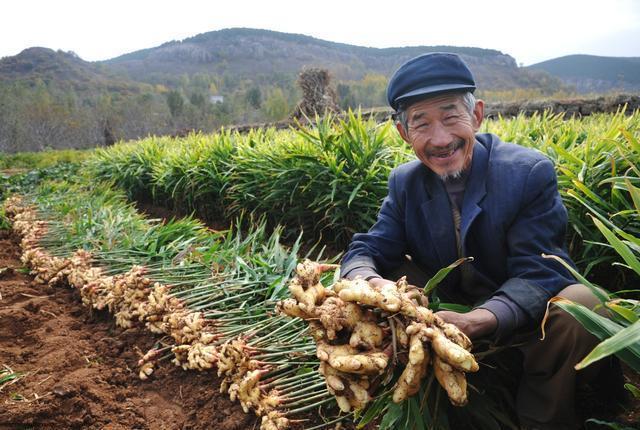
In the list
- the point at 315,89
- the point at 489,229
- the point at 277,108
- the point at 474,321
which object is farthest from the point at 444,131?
the point at 277,108

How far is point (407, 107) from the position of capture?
1514 millimetres

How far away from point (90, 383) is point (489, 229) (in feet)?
5.50

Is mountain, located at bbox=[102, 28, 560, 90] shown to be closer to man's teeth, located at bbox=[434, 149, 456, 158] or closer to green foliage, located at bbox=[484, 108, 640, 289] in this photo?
green foliage, located at bbox=[484, 108, 640, 289]

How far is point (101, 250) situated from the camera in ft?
9.61

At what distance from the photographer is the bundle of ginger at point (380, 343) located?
36.5 inches

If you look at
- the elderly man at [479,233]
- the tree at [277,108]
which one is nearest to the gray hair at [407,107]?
the elderly man at [479,233]

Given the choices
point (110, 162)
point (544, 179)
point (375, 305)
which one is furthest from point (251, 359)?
point (110, 162)

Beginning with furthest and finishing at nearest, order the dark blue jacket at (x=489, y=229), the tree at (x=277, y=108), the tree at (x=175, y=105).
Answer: the tree at (x=175, y=105) < the tree at (x=277, y=108) < the dark blue jacket at (x=489, y=229)

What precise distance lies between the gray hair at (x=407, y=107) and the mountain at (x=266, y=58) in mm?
65603

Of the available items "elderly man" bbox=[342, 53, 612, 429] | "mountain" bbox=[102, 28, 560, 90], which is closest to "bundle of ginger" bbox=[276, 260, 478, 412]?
"elderly man" bbox=[342, 53, 612, 429]

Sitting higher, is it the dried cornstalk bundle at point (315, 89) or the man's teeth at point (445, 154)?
the man's teeth at point (445, 154)

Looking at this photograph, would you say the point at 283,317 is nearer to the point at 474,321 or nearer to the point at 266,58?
the point at 474,321

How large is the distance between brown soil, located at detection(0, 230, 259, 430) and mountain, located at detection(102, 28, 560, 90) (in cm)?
6571

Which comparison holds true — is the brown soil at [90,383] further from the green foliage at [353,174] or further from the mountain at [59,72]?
the mountain at [59,72]
